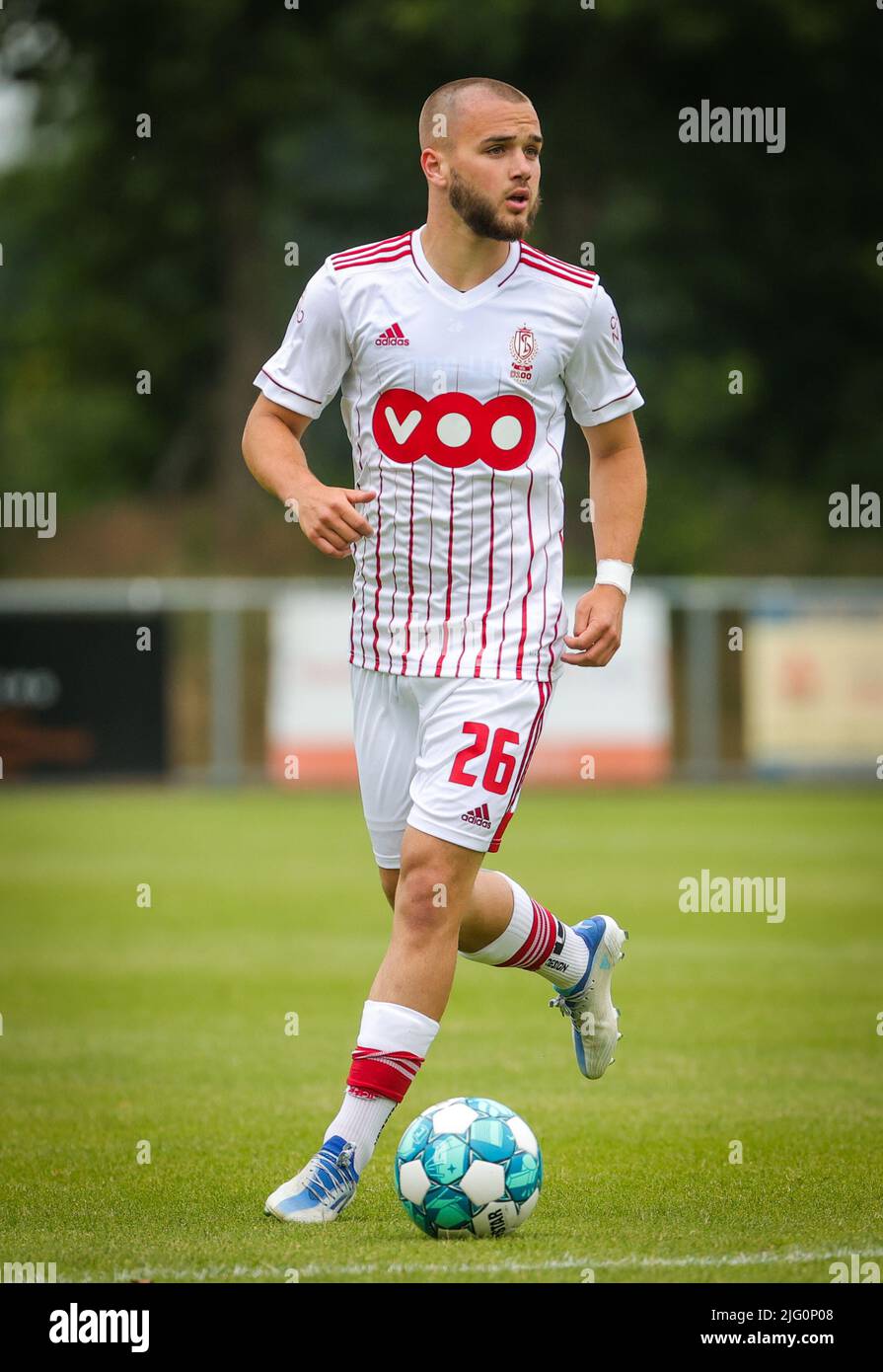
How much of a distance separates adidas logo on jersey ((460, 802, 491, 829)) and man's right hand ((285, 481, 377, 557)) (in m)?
0.74

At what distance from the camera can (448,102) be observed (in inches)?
218

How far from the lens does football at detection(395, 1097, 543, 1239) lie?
5.11 m

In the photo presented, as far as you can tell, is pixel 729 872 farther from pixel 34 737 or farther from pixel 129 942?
pixel 34 737

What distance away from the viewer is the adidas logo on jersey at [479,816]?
5.39 metres

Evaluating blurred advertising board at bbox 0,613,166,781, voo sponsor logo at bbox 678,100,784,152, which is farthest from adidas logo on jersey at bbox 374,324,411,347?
voo sponsor logo at bbox 678,100,784,152

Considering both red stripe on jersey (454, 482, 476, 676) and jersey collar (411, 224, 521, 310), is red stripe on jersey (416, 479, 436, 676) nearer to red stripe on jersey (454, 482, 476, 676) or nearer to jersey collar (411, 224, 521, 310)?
red stripe on jersey (454, 482, 476, 676)


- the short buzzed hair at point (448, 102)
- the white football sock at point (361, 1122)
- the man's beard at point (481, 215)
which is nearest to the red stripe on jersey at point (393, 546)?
the man's beard at point (481, 215)

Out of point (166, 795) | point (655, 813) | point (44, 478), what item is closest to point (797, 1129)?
point (655, 813)

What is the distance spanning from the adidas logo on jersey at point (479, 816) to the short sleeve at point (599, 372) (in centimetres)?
115

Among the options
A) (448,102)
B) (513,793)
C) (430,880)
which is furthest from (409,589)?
(448,102)

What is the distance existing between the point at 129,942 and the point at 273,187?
84.3 feet

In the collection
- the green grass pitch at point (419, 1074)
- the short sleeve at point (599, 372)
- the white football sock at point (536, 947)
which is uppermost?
the short sleeve at point (599, 372)

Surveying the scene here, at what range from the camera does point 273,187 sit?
35.6 metres

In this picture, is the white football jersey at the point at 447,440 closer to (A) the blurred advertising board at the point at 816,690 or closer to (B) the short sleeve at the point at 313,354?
(B) the short sleeve at the point at 313,354
